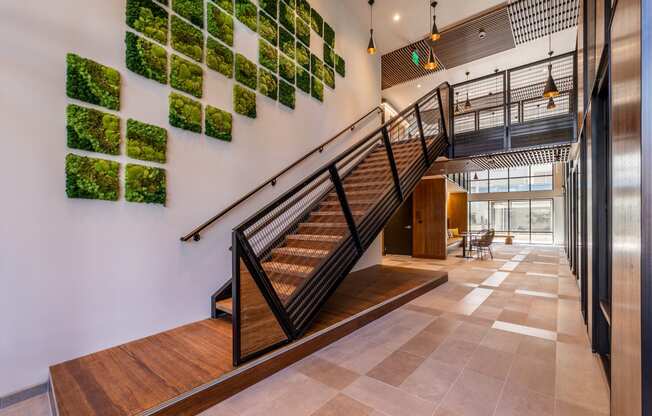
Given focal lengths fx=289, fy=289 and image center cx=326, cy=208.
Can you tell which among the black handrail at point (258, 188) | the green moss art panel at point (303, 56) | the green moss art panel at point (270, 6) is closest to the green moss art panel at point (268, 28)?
the green moss art panel at point (270, 6)

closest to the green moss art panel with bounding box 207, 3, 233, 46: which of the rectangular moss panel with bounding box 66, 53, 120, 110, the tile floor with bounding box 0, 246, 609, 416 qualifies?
the rectangular moss panel with bounding box 66, 53, 120, 110

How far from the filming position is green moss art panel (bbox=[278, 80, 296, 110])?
14.8ft

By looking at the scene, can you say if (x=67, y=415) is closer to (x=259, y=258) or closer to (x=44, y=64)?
(x=259, y=258)

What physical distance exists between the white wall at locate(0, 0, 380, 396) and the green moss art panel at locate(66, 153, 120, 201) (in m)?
0.07

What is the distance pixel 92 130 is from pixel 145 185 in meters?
0.63

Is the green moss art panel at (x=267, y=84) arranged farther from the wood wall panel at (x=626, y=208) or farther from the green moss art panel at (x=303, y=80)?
the wood wall panel at (x=626, y=208)

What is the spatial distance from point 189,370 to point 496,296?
4.92 m

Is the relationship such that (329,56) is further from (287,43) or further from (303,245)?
(303,245)

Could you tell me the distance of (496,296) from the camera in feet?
16.6

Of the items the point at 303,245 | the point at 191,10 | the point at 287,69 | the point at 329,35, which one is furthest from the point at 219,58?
the point at 329,35

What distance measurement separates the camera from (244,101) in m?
3.90

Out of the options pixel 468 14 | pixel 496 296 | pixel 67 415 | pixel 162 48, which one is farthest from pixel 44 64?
pixel 468 14

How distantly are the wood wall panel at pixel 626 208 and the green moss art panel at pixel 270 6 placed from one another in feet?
13.4

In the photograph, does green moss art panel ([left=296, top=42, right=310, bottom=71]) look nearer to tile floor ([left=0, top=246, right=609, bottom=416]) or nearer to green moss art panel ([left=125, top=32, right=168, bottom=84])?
green moss art panel ([left=125, top=32, right=168, bottom=84])
